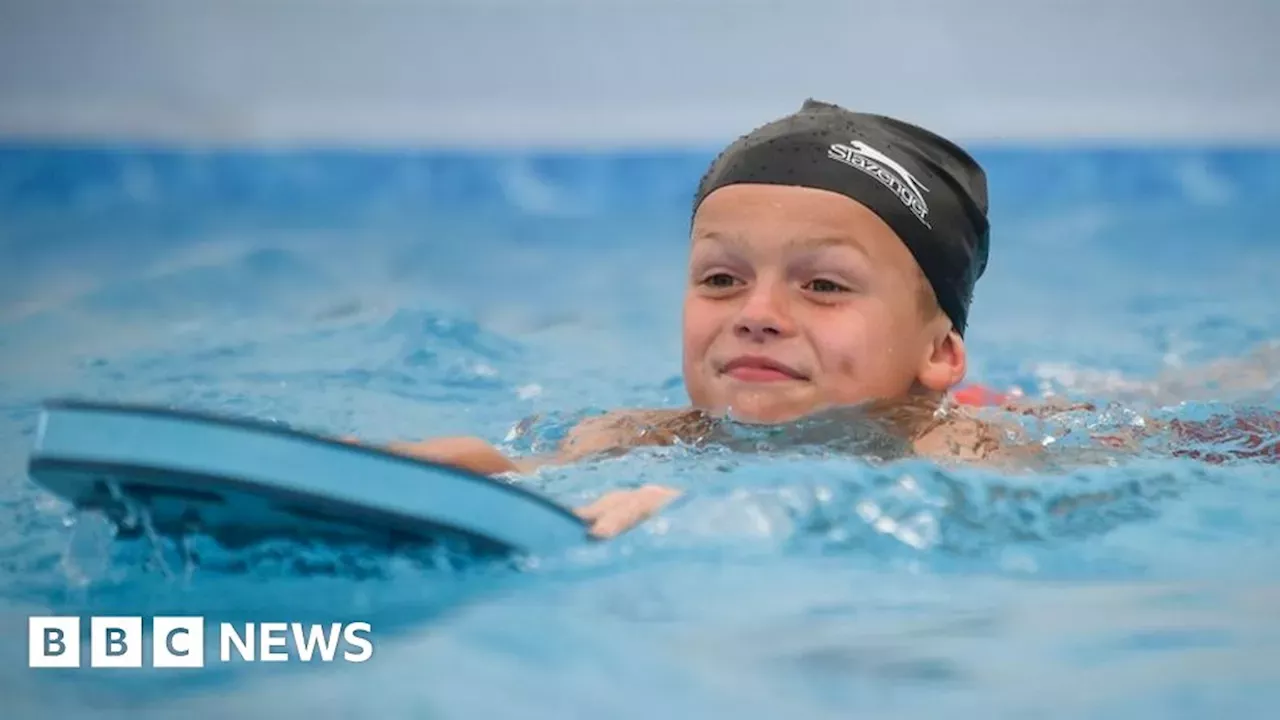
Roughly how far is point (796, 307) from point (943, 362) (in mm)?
334

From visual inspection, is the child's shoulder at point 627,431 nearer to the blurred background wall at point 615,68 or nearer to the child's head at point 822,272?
the child's head at point 822,272

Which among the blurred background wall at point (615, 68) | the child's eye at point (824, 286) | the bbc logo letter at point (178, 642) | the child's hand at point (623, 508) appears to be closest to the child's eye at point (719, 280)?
the child's eye at point (824, 286)

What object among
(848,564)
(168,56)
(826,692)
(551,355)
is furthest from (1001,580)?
(168,56)

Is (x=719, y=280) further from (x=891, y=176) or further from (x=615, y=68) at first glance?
(x=615, y=68)

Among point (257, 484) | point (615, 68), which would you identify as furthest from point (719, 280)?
point (615, 68)

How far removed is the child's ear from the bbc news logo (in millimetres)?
1050

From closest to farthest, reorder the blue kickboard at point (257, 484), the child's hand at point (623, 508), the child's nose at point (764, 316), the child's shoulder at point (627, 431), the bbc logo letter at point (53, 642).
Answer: the blue kickboard at point (257, 484) < the bbc logo letter at point (53, 642) < the child's hand at point (623, 508) < the child's nose at point (764, 316) < the child's shoulder at point (627, 431)

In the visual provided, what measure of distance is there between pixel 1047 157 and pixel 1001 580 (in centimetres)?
314

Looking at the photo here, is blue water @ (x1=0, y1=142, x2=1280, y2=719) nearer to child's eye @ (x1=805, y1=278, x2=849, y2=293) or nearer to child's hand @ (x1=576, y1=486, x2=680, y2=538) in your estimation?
child's hand @ (x1=576, y1=486, x2=680, y2=538)

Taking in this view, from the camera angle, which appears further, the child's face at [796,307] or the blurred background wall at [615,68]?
the blurred background wall at [615,68]

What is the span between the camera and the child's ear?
2582mm

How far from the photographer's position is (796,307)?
2.42m

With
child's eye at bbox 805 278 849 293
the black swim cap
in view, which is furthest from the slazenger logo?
child's eye at bbox 805 278 849 293

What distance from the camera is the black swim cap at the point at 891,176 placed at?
8.23 feet
